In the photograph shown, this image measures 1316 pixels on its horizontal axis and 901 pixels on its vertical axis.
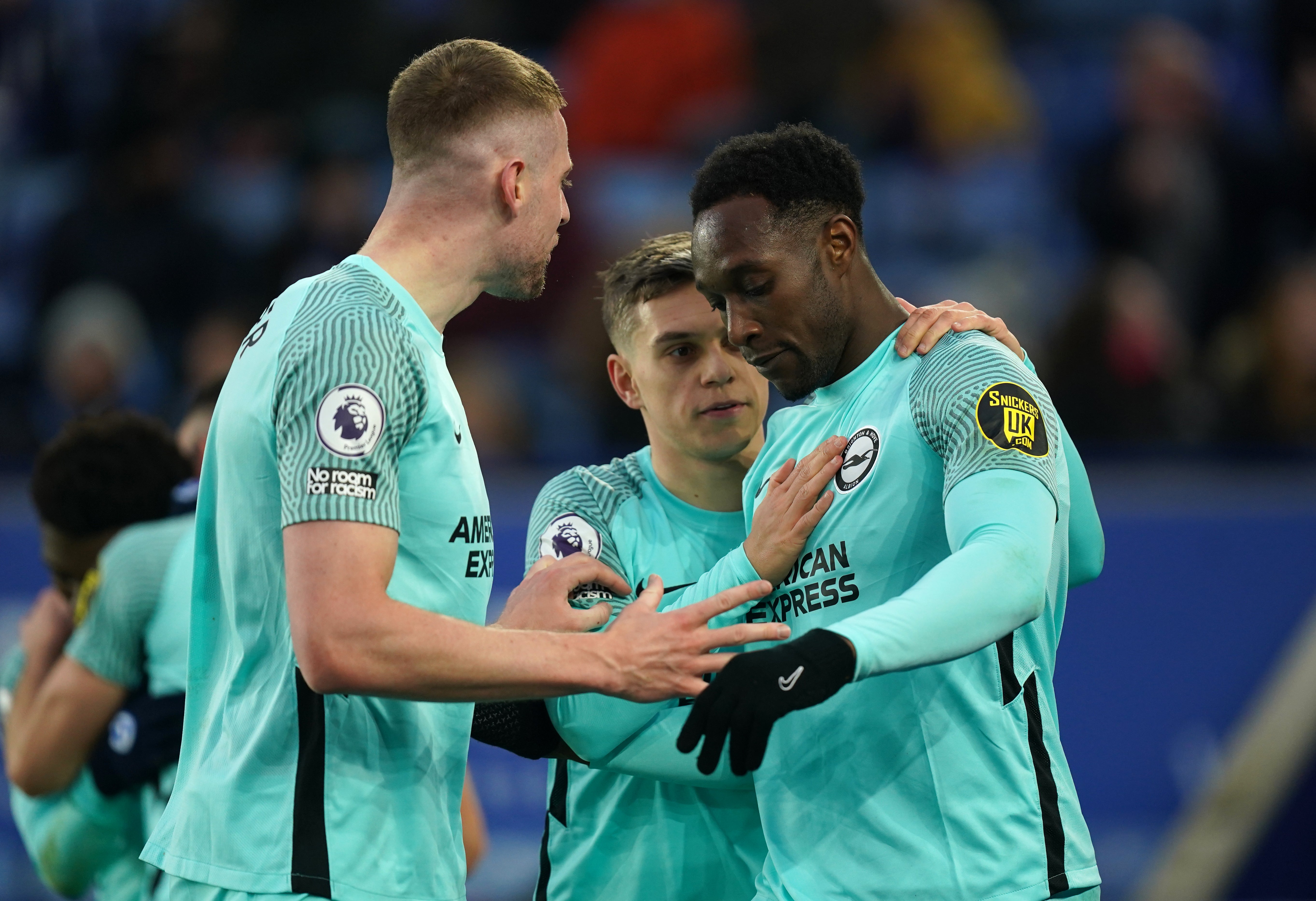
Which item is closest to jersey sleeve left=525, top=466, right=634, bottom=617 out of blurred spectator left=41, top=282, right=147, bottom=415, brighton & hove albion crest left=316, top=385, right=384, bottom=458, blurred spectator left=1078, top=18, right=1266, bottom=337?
brighton & hove albion crest left=316, top=385, right=384, bottom=458

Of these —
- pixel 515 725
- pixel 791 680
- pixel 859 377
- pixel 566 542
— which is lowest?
pixel 515 725

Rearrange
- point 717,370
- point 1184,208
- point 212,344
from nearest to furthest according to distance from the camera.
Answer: point 717,370 → point 212,344 → point 1184,208

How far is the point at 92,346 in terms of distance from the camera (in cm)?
851

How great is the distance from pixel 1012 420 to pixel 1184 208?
668 centimetres

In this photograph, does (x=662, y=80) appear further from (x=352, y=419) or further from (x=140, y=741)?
(x=352, y=419)

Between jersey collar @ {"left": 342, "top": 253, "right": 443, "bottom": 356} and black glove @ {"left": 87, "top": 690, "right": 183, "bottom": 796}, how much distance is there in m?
1.90

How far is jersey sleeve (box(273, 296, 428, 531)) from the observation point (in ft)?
8.75

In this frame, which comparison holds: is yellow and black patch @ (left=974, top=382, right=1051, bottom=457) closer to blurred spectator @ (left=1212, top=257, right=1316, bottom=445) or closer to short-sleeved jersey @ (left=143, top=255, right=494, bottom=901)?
short-sleeved jersey @ (left=143, top=255, right=494, bottom=901)

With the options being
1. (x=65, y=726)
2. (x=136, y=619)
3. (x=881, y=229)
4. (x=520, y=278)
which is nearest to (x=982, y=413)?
(x=520, y=278)

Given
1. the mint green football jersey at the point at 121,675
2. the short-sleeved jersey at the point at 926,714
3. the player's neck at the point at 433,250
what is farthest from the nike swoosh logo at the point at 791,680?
the mint green football jersey at the point at 121,675

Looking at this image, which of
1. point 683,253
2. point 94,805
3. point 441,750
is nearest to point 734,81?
point 683,253

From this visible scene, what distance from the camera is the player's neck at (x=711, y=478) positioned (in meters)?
3.98

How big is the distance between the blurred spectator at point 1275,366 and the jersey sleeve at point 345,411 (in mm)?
5819

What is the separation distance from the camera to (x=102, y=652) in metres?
4.45
